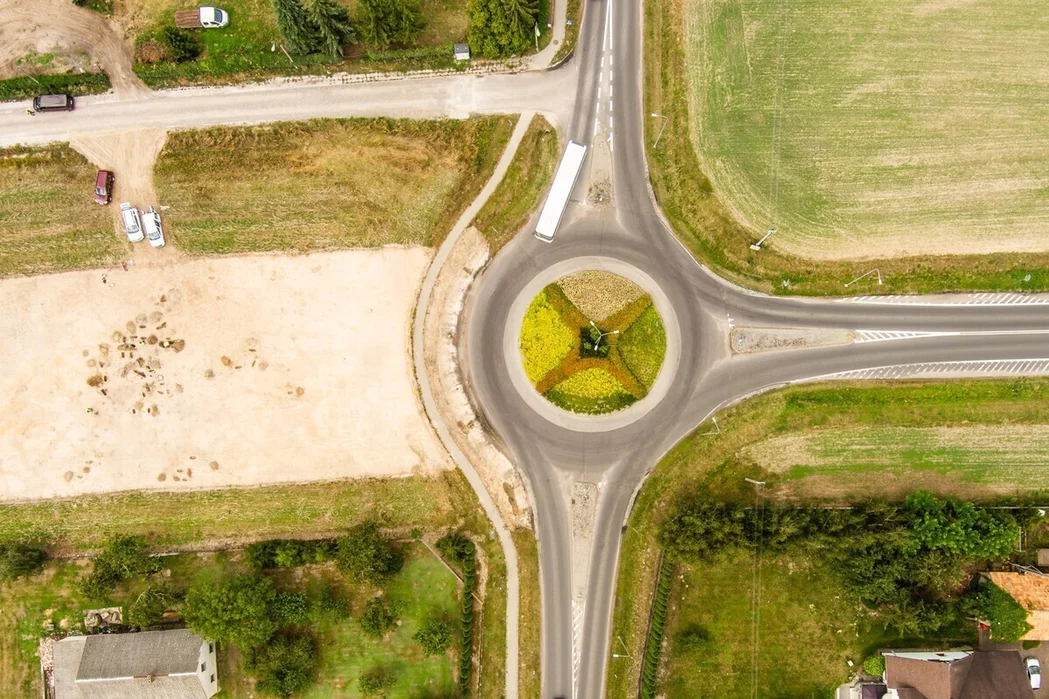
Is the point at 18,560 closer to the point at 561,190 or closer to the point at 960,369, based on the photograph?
A: the point at 561,190

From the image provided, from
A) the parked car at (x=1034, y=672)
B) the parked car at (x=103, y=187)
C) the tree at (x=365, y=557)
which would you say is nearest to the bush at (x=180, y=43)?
the parked car at (x=103, y=187)

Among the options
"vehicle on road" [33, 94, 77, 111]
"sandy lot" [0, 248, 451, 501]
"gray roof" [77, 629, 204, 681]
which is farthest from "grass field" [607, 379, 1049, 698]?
"vehicle on road" [33, 94, 77, 111]

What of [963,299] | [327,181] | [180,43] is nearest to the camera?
[963,299]

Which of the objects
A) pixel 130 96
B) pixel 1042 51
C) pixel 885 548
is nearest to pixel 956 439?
pixel 885 548

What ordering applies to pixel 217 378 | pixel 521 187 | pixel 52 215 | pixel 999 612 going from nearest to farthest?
pixel 999 612, pixel 521 187, pixel 217 378, pixel 52 215

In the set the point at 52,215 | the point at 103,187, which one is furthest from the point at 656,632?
the point at 52,215

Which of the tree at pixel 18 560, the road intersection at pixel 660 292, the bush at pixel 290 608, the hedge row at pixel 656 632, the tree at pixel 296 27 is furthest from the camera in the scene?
the road intersection at pixel 660 292

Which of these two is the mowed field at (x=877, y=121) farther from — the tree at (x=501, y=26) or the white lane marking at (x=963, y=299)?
the tree at (x=501, y=26)
